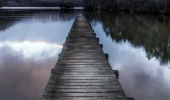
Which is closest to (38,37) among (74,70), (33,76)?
(33,76)

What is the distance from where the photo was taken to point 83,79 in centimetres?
969

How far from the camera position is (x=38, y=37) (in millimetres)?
30391

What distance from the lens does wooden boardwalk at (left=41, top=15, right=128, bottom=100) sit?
8.29 m

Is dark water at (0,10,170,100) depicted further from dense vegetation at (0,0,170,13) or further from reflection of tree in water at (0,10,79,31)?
dense vegetation at (0,0,170,13)

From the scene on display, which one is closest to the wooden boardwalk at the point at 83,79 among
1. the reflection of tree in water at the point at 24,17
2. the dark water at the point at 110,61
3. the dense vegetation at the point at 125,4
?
the dark water at the point at 110,61

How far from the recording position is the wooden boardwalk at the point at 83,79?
8.29 m

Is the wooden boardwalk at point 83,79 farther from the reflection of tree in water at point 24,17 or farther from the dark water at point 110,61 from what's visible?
the reflection of tree in water at point 24,17

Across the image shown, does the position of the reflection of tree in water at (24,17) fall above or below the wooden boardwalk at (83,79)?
below

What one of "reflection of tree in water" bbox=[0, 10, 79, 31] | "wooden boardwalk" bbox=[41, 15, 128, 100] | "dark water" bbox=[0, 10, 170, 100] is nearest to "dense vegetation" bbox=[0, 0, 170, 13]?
"reflection of tree in water" bbox=[0, 10, 79, 31]

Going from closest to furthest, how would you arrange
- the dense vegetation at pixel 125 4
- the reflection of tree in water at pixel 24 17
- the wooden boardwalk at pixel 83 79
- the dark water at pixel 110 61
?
the wooden boardwalk at pixel 83 79, the dark water at pixel 110 61, the reflection of tree in water at pixel 24 17, the dense vegetation at pixel 125 4

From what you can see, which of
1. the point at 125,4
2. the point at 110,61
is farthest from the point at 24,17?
the point at 110,61

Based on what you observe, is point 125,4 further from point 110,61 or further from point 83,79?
point 83,79

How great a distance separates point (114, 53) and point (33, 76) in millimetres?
7727

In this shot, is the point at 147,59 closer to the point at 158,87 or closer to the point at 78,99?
the point at 158,87
